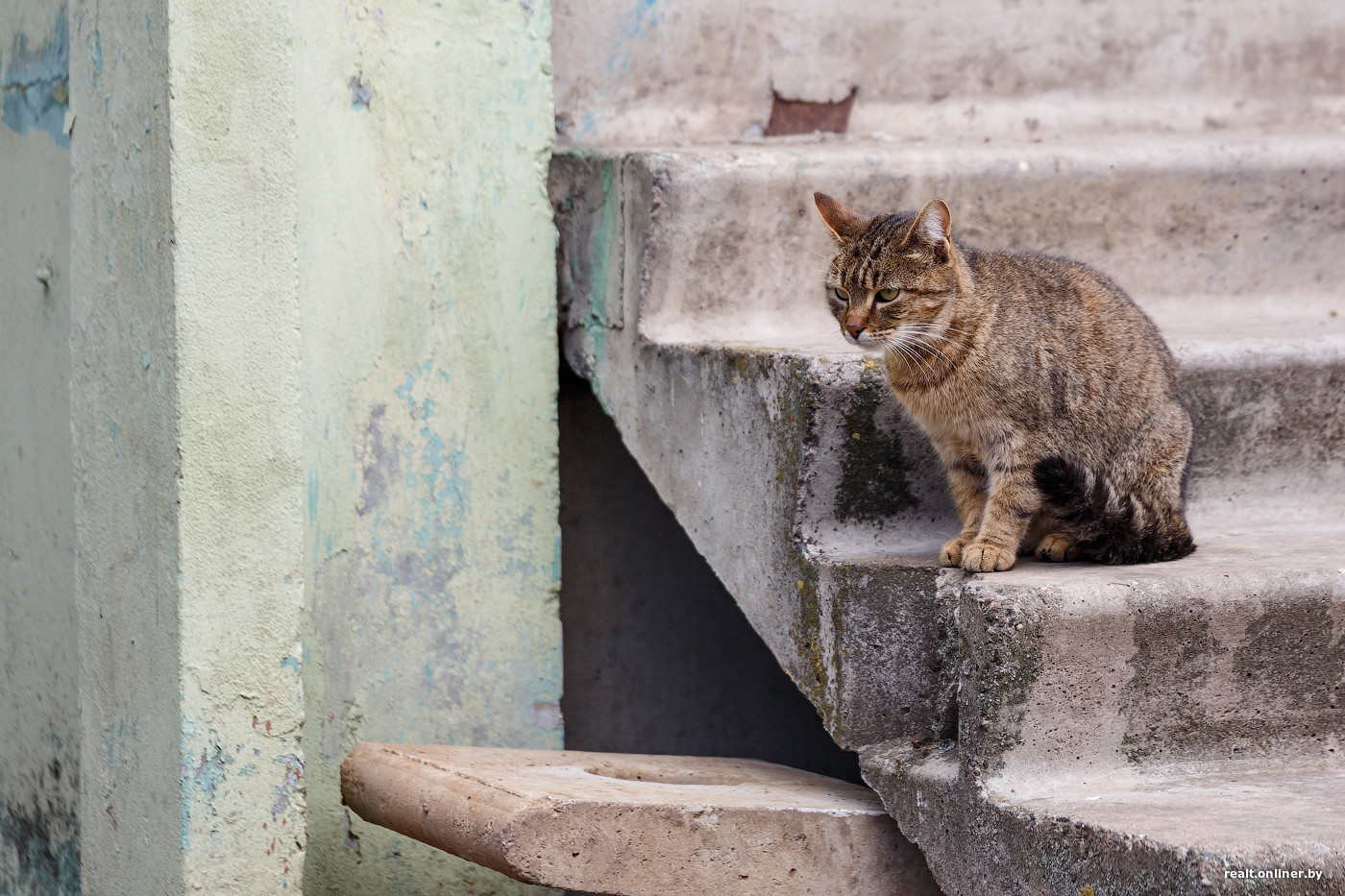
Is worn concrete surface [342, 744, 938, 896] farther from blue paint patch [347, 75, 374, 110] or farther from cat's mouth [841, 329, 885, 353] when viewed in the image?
blue paint patch [347, 75, 374, 110]

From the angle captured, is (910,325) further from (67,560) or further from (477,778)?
(67,560)

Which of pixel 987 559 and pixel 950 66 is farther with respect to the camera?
pixel 950 66

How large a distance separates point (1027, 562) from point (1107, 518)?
18 cm

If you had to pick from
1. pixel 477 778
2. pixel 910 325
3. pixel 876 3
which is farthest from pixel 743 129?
pixel 477 778

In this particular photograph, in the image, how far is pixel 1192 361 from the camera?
275 cm

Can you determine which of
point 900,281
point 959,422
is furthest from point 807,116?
point 959,422

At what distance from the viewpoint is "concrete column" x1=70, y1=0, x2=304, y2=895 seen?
2.31m

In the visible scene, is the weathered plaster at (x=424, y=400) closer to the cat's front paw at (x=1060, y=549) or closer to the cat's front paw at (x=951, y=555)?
the cat's front paw at (x=951, y=555)

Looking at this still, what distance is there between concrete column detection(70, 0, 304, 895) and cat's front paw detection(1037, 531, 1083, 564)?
1.45 meters

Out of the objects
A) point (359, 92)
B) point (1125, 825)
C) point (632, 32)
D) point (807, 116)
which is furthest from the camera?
point (807, 116)

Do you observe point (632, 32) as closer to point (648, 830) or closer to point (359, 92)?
point (359, 92)

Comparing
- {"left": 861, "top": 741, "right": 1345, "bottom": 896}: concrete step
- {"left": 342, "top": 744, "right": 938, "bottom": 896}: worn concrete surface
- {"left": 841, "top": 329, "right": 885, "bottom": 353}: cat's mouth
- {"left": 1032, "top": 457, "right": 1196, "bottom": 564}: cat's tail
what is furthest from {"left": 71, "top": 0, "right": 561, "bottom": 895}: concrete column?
{"left": 1032, "top": 457, "right": 1196, "bottom": 564}: cat's tail

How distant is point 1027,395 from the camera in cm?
244

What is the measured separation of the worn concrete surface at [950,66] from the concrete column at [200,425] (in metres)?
1.27
